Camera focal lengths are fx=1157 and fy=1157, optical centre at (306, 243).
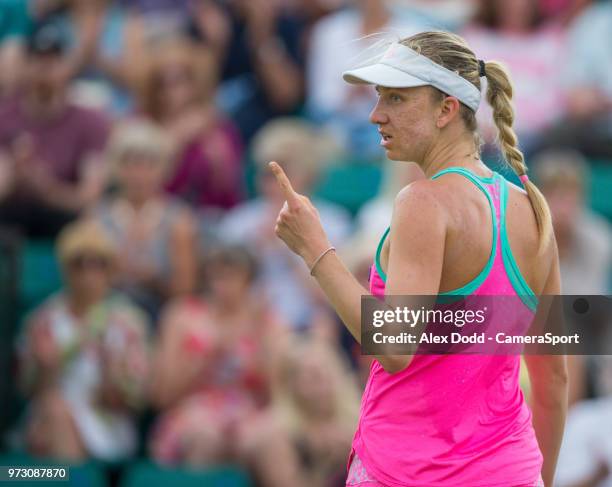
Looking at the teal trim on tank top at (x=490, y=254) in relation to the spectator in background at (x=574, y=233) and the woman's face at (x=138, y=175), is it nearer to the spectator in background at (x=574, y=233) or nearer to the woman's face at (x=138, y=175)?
the spectator in background at (x=574, y=233)

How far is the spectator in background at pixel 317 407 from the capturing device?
5160 millimetres

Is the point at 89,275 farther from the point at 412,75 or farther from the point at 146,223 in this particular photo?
the point at 412,75

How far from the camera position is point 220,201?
6.32 meters

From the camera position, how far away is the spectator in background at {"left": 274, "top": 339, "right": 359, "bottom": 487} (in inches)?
203

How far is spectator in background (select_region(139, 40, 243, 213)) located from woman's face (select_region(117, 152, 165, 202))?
0.83 feet

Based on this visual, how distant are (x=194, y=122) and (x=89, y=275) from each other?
1207 millimetres

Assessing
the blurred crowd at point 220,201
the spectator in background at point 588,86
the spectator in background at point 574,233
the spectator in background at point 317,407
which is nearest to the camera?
the spectator in background at point 317,407

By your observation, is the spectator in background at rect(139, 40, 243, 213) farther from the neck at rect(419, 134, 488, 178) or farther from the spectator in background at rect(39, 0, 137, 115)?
the neck at rect(419, 134, 488, 178)

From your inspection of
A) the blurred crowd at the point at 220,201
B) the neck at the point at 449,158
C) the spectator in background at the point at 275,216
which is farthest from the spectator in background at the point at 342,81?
the neck at the point at 449,158

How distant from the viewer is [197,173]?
20.8 feet

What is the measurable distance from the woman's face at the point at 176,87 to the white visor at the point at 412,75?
4.03 metres

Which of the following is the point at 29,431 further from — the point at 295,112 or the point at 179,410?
the point at 295,112

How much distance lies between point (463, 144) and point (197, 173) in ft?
12.7

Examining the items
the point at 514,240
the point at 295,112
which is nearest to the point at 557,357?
the point at 514,240
